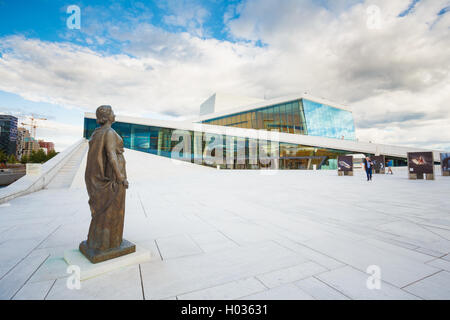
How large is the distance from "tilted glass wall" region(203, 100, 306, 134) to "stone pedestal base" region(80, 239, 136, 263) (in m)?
35.0

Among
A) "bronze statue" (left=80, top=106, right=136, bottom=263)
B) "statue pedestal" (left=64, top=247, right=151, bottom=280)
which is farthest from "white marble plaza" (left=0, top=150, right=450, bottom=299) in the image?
"bronze statue" (left=80, top=106, right=136, bottom=263)

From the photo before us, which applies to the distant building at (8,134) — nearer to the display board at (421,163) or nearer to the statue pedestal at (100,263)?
the statue pedestal at (100,263)

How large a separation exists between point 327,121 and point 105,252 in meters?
42.5

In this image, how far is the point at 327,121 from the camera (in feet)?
129

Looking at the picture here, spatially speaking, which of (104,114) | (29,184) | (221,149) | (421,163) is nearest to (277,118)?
(221,149)

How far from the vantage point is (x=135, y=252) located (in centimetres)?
280

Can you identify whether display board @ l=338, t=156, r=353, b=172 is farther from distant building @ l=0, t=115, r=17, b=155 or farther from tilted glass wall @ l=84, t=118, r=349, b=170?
distant building @ l=0, t=115, r=17, b=155

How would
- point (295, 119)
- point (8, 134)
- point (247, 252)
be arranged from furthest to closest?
point (8, 134) → point (295, 119) → point (247, 252)

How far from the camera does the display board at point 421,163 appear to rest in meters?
13.3

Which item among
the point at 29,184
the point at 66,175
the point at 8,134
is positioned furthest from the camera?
the point at 8,134

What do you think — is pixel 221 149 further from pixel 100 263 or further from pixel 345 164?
pixel 100 263

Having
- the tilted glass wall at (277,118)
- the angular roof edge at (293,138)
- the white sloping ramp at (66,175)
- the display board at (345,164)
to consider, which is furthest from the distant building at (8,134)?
the display board at (345,164)

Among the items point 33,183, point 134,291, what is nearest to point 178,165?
point 33,183

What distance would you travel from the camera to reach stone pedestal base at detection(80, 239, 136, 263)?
2.58m
